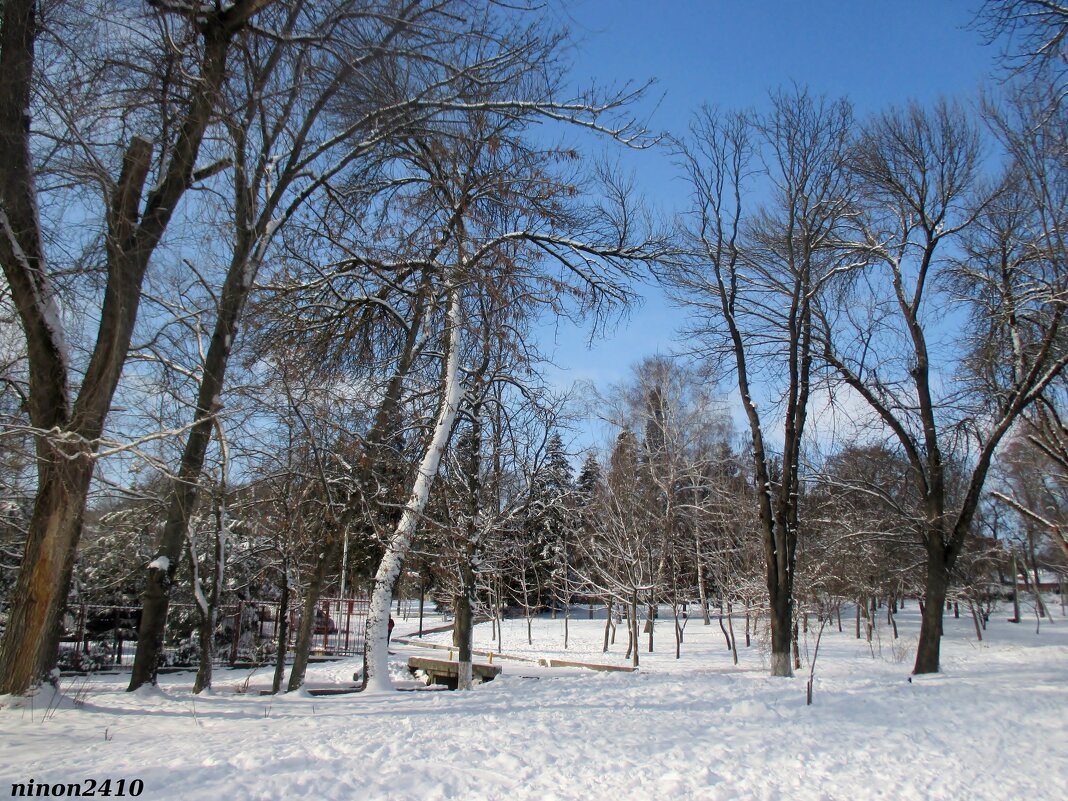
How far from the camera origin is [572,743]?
591cm

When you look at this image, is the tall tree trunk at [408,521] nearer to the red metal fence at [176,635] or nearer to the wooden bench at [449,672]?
the wooden bench at [449,672]

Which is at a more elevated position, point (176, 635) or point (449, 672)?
point (176, 635)

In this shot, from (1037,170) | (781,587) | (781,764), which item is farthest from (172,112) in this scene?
(1037,170)

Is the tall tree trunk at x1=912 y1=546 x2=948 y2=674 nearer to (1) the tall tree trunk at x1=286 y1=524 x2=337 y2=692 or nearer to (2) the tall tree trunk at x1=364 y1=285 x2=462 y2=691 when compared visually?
(2) the tall tree trunk at x1=364 y1=285 x2=462 y2=691

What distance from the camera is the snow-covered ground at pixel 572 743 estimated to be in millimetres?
4500

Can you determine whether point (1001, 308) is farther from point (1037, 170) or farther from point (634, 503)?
point (634, 503)

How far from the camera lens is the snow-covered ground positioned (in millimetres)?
4500

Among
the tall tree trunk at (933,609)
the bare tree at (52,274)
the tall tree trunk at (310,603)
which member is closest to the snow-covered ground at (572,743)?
the bare tree at (52,274)

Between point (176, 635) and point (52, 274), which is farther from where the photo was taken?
point (176, 635)

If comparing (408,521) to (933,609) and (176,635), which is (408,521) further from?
(176,635)

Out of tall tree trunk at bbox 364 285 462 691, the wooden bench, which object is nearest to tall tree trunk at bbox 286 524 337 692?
tall tree trunk at bbox 364 285 462 691

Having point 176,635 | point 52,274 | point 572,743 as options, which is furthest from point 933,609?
point 176,635

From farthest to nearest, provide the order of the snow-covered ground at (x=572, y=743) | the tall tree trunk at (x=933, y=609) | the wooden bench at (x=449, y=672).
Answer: the wooden bench at (x=449, y=672)
the tall tree trunk at (x=933, y=609)
the snow-covered ground at (x=572, y=743)

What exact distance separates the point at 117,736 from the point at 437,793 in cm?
287
